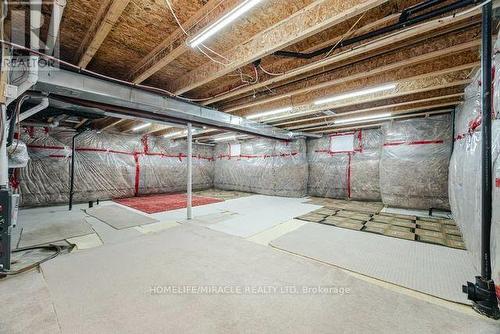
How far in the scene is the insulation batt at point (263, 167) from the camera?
7.01m

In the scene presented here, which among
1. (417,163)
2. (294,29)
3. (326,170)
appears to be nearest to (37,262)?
(294,29)

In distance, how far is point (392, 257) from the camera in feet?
7.55

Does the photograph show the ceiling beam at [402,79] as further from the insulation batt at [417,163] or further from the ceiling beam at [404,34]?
the insulation batt at [417,163]

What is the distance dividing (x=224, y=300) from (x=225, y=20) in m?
2.27

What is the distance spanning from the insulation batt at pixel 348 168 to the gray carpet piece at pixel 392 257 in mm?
3600

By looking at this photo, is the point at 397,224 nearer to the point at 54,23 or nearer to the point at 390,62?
the point at 390,62

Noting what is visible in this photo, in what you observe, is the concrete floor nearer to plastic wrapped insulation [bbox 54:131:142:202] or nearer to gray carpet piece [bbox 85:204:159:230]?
gray carpet piece [bbox 85:204:159:230]

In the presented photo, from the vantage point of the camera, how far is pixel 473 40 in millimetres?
1995

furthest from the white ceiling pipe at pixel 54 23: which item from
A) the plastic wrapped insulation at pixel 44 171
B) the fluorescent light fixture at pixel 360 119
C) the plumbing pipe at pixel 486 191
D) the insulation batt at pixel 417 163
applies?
the insulation batt at pixel 417 163

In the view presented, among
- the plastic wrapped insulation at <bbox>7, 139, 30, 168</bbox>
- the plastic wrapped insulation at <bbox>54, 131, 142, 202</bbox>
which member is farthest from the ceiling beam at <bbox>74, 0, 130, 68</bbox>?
the plastic wrapped insulation at <bbox>54, 131, 142, 202</bbox>

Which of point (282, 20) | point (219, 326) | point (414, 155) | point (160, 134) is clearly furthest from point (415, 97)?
point (160, 134)

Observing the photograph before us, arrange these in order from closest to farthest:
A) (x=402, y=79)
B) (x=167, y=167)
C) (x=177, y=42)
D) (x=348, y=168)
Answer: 1. (x=177, y=42)
2. (x=402, y=79)
3. (x=348, y=168)
4. (x=167, y=167)

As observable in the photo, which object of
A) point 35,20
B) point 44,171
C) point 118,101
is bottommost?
point 44,171

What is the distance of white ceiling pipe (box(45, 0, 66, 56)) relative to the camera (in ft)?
5.22
